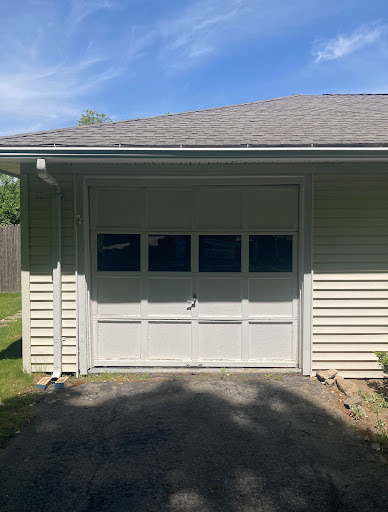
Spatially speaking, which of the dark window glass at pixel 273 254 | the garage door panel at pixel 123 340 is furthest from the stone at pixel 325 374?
the garage door panel at pixel 123 340

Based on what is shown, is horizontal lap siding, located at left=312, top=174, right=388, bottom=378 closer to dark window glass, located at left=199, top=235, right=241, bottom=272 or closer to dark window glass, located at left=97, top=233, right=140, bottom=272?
dark window glass, located at left=199, top=235, right=241, bottom=272

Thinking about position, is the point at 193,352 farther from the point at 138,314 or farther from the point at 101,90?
the point at 101,90

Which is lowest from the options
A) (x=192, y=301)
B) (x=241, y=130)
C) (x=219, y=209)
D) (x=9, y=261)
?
(x=192, y=301)

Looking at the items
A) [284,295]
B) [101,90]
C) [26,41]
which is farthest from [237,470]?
[101,90]

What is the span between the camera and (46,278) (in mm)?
4398

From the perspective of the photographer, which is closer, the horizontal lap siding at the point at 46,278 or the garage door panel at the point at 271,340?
the horizontal lap siding at the point at 46,278

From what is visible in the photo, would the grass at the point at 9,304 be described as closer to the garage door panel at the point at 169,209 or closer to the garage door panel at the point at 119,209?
the garage door panel at the point at 119,209

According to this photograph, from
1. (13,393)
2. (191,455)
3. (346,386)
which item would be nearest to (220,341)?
(346,386)

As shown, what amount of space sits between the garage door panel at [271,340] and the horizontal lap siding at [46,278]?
2316 millimetres

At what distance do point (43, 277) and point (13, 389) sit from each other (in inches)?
53.6

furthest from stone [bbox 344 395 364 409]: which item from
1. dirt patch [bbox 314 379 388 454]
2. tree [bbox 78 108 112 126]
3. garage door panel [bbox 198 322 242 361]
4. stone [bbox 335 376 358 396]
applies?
tree [bbox 78 108 112 126]

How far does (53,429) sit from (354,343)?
361 centimetres

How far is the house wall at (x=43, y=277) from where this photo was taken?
14.3 ft

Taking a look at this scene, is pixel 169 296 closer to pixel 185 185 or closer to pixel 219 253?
pixel 219 253
